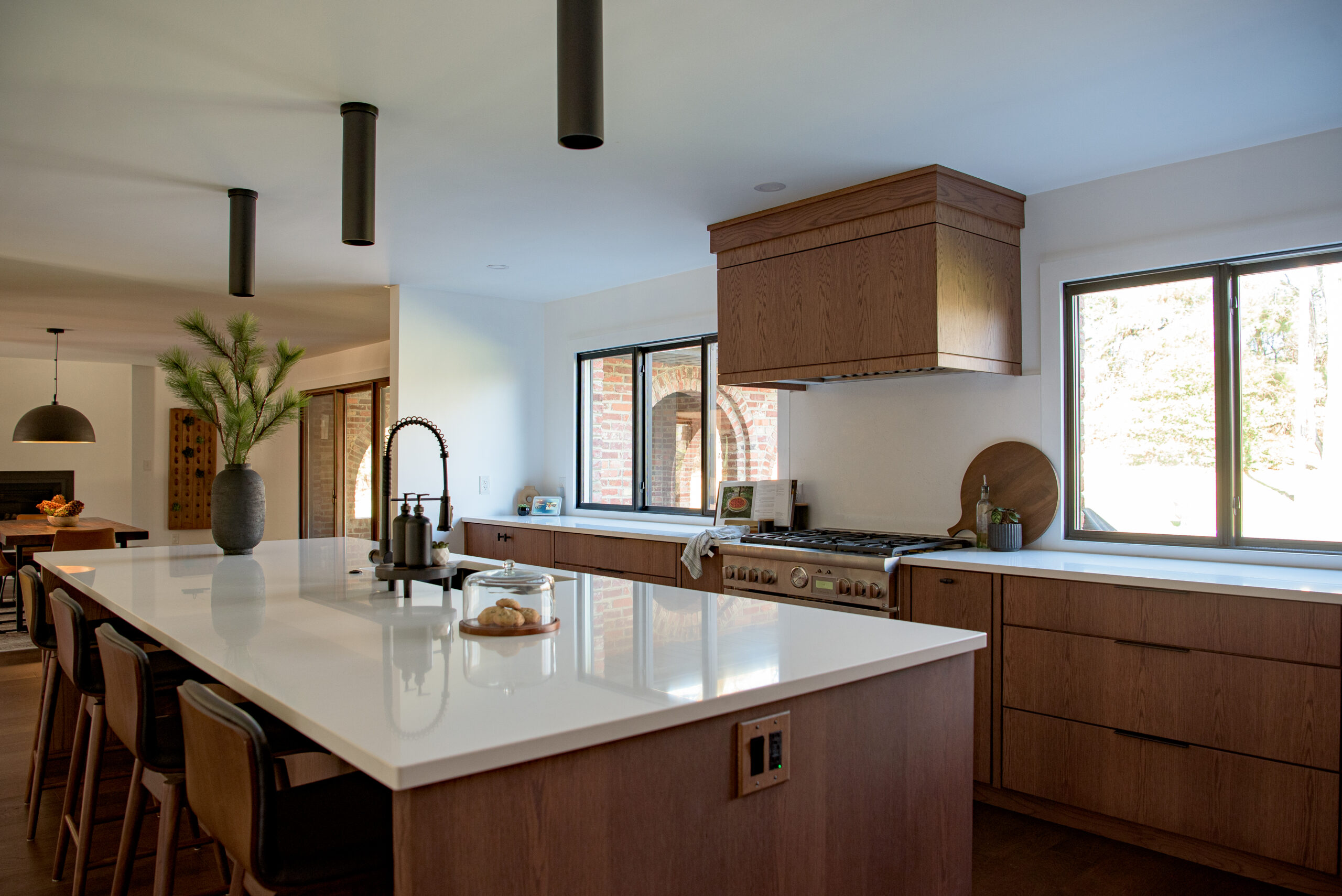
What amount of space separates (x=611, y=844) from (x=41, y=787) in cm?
270

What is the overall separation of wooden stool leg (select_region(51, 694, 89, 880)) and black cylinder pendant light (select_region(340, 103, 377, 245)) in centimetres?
154

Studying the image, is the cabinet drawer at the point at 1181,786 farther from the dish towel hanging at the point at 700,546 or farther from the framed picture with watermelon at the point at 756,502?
the framed picture with watermelon at the point at 756,502

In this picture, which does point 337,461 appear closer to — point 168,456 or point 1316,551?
point 168,456

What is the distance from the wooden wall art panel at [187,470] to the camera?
1055 centimetres

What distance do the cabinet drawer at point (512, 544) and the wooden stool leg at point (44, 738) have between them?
2.27 m

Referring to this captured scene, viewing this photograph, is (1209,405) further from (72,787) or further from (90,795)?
(72,787)

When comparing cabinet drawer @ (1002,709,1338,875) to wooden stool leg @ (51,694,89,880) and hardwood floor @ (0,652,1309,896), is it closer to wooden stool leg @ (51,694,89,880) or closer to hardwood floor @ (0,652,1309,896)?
hardwood floor @ (0,652,1309,896)

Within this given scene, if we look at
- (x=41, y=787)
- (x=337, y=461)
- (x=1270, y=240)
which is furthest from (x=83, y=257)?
(x=1270, y=240)

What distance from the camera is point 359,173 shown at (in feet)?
8.56

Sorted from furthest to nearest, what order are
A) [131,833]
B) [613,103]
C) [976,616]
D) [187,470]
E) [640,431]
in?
1. [187,470]
2. [640,431]
3. [976,616]
4. [613,103]
5. [131,833]

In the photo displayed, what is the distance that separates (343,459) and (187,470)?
141 inches

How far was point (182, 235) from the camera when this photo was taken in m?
4.32

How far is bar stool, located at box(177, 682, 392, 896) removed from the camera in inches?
48.0

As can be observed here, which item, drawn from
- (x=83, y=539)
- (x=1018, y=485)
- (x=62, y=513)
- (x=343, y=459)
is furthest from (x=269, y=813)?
(x=343, y=459)
